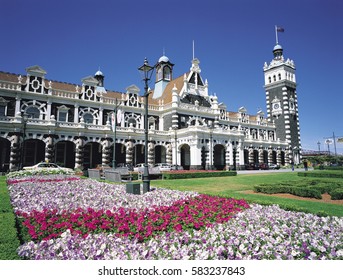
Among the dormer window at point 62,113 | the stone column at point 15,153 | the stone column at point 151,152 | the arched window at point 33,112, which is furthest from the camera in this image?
the stone column at point 151,152

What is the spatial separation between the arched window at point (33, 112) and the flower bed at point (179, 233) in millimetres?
29469

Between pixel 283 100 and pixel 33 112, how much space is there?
63737 mm

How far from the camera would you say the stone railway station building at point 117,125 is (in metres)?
33.3

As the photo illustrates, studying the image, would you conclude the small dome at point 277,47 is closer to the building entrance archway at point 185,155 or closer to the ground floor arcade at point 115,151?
the ground floor arcade at point 115,151

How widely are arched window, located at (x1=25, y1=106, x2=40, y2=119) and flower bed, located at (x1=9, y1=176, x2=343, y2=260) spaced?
Result: 29.5m

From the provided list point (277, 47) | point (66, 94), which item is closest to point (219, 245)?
point (66, 94)

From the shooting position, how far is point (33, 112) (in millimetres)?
35375

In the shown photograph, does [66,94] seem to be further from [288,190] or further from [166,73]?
[288,190]

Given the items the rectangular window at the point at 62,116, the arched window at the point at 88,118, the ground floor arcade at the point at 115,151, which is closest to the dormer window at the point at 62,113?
the rectangular window at the point at 62,116

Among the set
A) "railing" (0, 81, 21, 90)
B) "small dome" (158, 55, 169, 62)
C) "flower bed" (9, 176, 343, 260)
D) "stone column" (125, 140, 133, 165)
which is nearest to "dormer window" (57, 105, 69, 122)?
"railing" (0, 81, 21, 90)

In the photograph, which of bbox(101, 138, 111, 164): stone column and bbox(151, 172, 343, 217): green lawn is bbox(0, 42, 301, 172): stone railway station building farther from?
bbox(151, 172, 343, 217): green lawn

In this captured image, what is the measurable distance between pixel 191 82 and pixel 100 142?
961 inches
